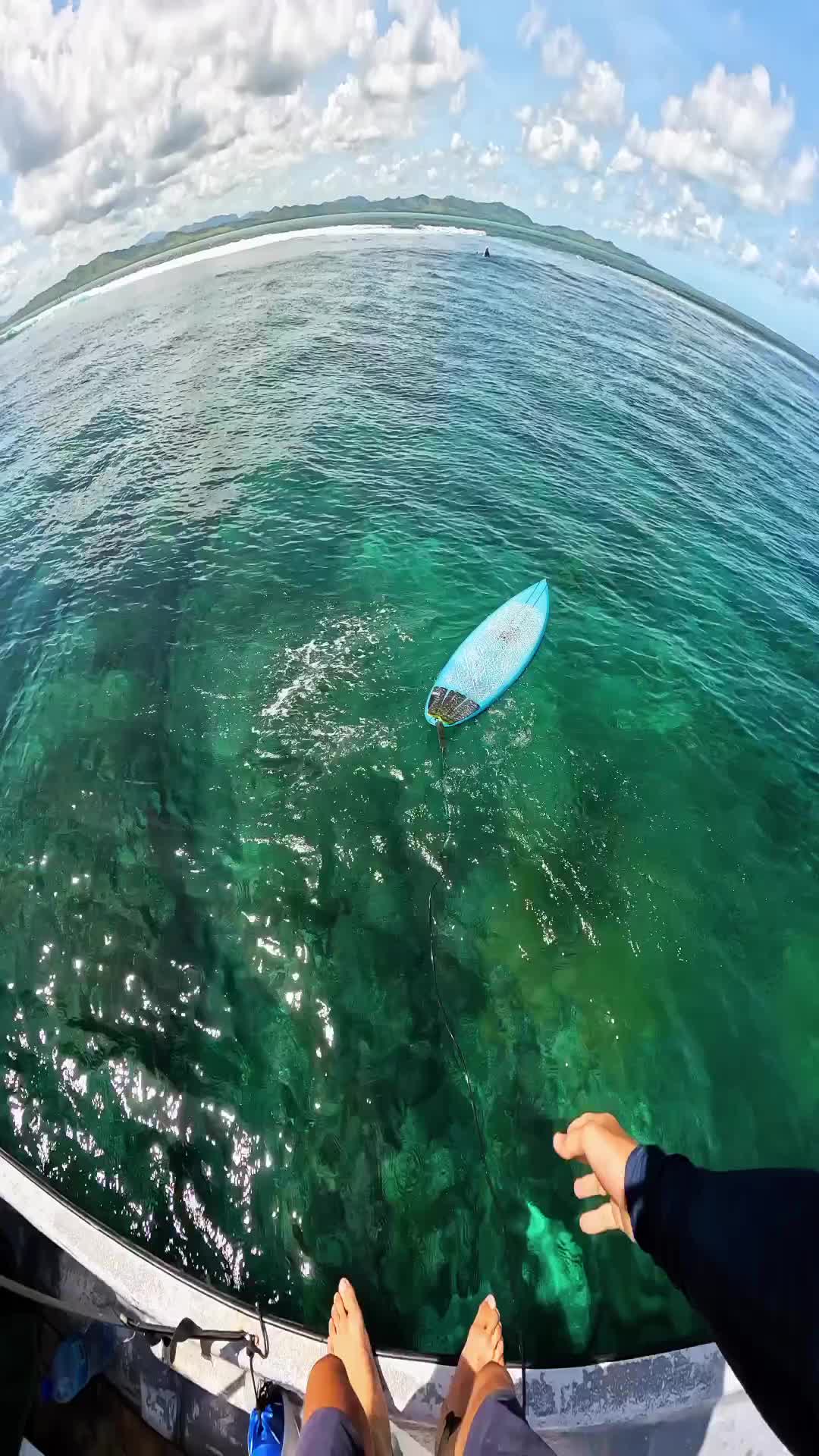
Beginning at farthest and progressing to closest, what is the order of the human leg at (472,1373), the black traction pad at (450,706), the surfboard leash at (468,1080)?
the black traction pad at (450,706) < the surfboard leash at (468,1080) < the human leg at (472,1373)

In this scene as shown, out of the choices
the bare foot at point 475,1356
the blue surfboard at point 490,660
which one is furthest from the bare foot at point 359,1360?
the blue surfboard at point 490,660

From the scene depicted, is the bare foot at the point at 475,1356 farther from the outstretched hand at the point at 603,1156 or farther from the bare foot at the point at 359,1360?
the outstretched hand at the point at 603,1156

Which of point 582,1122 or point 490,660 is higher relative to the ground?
point 582,1122

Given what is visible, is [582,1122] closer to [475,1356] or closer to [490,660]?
[475,1356]

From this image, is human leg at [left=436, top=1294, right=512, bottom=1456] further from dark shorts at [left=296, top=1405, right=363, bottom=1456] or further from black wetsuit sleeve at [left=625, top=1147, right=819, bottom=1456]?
black wetsuit sleeve at [left=625, top=1147, right=819, bottom=1456]

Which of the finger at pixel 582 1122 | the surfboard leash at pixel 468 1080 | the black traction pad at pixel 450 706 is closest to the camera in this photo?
the finger at pixel 582 1122

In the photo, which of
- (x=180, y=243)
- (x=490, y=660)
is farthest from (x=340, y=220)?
(x=490, y=660)
